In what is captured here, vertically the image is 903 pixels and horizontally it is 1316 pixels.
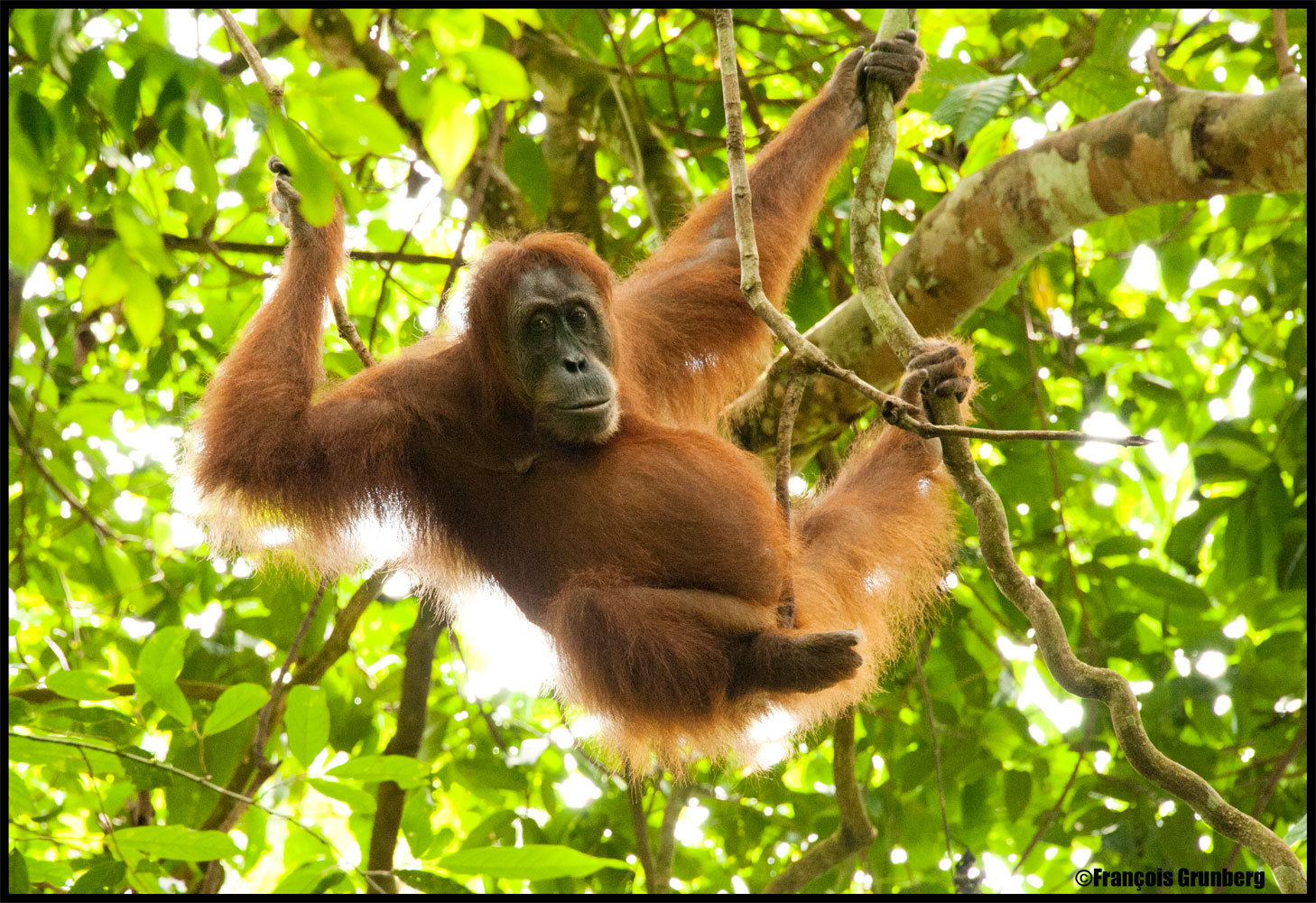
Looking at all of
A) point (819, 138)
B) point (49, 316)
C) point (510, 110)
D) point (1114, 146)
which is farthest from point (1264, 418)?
point (49, 316)

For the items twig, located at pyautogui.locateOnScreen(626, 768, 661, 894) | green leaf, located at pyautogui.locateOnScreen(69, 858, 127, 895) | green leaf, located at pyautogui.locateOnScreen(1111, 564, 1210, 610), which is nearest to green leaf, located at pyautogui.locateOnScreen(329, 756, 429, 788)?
green leaf, located at pyautogui.locateOnScreen(69, 858, 127, 895)

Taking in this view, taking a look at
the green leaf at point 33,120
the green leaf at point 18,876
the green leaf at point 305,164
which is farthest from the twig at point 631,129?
the green leaf at point 18,876

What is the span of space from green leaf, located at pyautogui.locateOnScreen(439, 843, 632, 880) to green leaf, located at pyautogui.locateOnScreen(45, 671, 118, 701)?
101cm

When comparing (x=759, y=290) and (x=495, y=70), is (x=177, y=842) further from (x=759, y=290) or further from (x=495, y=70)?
(x=495, y=70)

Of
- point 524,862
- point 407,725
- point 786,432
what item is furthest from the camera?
point 407,725

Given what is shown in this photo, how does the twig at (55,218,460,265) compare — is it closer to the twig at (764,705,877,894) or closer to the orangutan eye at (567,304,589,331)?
the orangutan eye at (567,304,589,331)

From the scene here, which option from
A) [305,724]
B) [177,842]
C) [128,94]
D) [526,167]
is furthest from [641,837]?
[128,94]

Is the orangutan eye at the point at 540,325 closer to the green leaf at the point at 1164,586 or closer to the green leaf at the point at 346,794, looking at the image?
the green leaf at the point at 346,794

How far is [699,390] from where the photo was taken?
3.76 meters

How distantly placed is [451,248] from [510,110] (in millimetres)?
927

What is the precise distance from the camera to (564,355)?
9.95 feet

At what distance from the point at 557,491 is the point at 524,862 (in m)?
1.00

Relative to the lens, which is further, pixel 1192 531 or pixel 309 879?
pixel 1192 531

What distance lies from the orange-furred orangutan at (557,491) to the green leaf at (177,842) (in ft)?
2.60
